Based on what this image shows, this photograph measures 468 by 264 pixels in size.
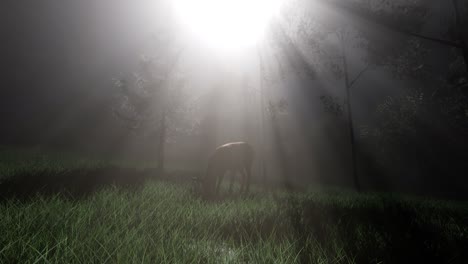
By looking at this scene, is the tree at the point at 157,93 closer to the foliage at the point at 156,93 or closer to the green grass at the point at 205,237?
the foliage at the point at 156,93

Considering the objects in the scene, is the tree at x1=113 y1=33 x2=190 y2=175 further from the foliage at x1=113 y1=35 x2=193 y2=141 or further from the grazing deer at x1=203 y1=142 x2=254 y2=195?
the grazing deer at x1=203 y1=142 x2=254 y2=195

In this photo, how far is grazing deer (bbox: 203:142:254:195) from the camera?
7.63m

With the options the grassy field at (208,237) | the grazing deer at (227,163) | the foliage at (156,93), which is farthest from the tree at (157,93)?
the grassy field at (208,237)

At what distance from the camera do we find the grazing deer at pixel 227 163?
7634 mm

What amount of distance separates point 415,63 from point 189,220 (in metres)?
12.4

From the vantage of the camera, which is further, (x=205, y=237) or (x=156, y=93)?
(x=156, y=93)

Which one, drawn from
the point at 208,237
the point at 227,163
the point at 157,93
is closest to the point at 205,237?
the point at 208,237

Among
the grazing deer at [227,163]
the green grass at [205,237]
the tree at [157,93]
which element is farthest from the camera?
the tree at [157,93]

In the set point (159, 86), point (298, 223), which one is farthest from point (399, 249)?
point (159, 86)

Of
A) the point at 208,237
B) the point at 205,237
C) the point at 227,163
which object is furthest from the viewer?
the point at 227,163

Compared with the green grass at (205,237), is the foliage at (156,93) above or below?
above

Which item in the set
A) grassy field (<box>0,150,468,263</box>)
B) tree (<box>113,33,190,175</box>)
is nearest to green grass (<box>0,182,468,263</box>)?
grassy field (<box>0,150,468,263</box>)

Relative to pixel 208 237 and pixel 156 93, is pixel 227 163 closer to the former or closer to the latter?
pixel 208 237

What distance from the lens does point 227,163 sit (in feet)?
29.0
